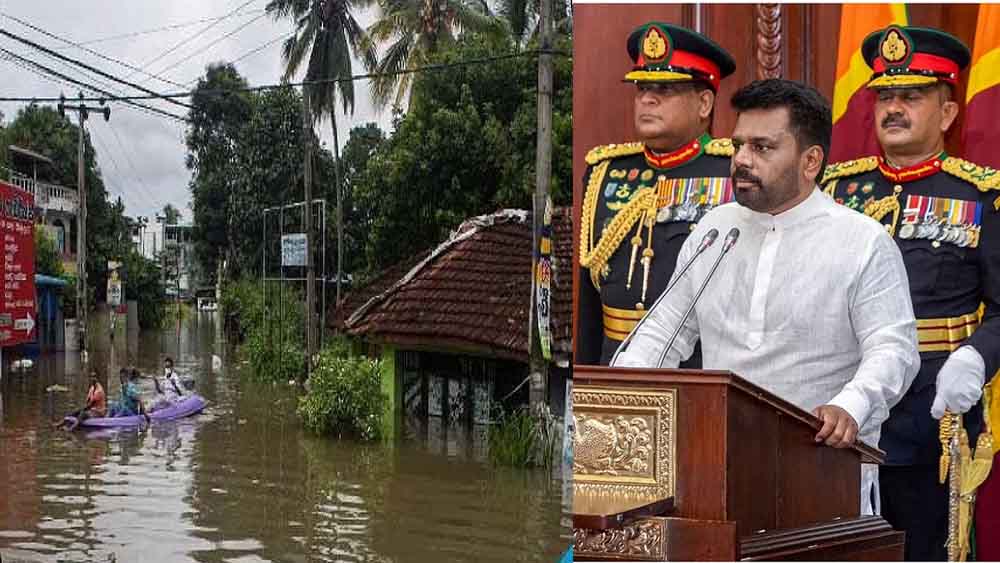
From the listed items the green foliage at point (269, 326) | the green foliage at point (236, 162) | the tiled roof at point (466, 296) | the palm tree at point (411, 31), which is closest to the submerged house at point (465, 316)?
the tiled roof at point (466, 296)

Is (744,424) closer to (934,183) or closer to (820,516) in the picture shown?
(820,516)

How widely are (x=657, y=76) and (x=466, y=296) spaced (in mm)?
2067

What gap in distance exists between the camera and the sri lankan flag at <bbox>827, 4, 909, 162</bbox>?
2.40 meters

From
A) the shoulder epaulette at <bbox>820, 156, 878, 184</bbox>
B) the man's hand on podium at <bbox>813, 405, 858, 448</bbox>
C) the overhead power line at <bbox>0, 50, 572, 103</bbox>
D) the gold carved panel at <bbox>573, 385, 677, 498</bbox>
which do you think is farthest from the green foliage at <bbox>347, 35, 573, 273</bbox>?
the man's hand on podium at <bbox>813, 405, 858, 448</bbox>

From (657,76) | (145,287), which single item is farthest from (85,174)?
(657,76)

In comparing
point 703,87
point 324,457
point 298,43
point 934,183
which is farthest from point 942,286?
point 324,457

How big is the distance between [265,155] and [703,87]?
2347mm

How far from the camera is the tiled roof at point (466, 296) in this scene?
4.33m

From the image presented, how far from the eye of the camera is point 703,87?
2482 mm

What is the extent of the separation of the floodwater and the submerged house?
0.81 ft

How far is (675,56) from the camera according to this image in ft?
8.18

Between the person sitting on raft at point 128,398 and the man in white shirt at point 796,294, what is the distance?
2.61m

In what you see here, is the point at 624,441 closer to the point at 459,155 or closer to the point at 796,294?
the point at 796,294

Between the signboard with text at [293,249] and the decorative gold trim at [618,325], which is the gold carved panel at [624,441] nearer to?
the decorative gold trim at [618,325]
